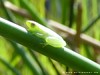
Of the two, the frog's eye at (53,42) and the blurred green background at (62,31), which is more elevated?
the blurred green background at (62,31)

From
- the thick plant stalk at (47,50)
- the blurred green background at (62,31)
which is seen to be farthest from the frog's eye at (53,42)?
the blurred green background at (62,31)

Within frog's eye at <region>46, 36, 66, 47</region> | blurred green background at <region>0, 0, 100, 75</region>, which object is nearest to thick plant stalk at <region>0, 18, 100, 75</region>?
frog's eye at <region>46, 36, 66, 47</region>

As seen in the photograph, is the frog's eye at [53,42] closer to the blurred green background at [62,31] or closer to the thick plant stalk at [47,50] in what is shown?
the thick plant stalk at [47,50]

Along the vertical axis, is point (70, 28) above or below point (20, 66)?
above

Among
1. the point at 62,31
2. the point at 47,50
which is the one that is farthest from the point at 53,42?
the point at 62,31

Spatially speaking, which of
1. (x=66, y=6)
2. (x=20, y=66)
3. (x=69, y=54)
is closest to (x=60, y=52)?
(x=69, y=54)

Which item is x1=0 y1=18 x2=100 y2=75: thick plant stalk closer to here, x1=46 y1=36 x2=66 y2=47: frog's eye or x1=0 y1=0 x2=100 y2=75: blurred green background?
x1=46 y1=36 x2=66 y2=47: frog's eye

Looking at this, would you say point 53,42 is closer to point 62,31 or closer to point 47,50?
point 47,50

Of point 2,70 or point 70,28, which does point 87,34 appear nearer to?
point 70,28

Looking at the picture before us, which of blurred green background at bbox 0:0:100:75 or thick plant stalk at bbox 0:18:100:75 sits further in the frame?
blurred green background at bbox 0:0:100:75
